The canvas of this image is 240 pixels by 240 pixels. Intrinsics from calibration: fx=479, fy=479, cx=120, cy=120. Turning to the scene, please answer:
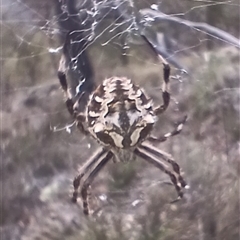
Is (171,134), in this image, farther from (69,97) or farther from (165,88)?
(69,97)

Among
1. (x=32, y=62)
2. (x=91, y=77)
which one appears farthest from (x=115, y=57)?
(x=32, y=62)

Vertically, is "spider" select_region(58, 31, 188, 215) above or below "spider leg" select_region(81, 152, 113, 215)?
above

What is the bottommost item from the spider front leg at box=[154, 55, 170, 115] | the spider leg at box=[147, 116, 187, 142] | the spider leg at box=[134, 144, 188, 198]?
the spider leg at box=[134, 144, 188, 198]

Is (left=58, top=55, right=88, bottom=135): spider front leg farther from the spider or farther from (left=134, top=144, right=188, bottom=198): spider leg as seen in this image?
(left=134, top=144, right=188, bottom=198): spider leg

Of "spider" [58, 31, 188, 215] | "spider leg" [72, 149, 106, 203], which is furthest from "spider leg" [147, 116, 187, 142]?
"spider leg" [72, 149, 106, 203]

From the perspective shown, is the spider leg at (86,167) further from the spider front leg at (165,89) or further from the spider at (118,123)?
the spider front leg at (165,89)

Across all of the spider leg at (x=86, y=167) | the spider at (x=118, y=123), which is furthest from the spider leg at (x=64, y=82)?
the spider leg at (x=86, y=167)

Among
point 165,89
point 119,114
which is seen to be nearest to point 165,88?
point 165,89
